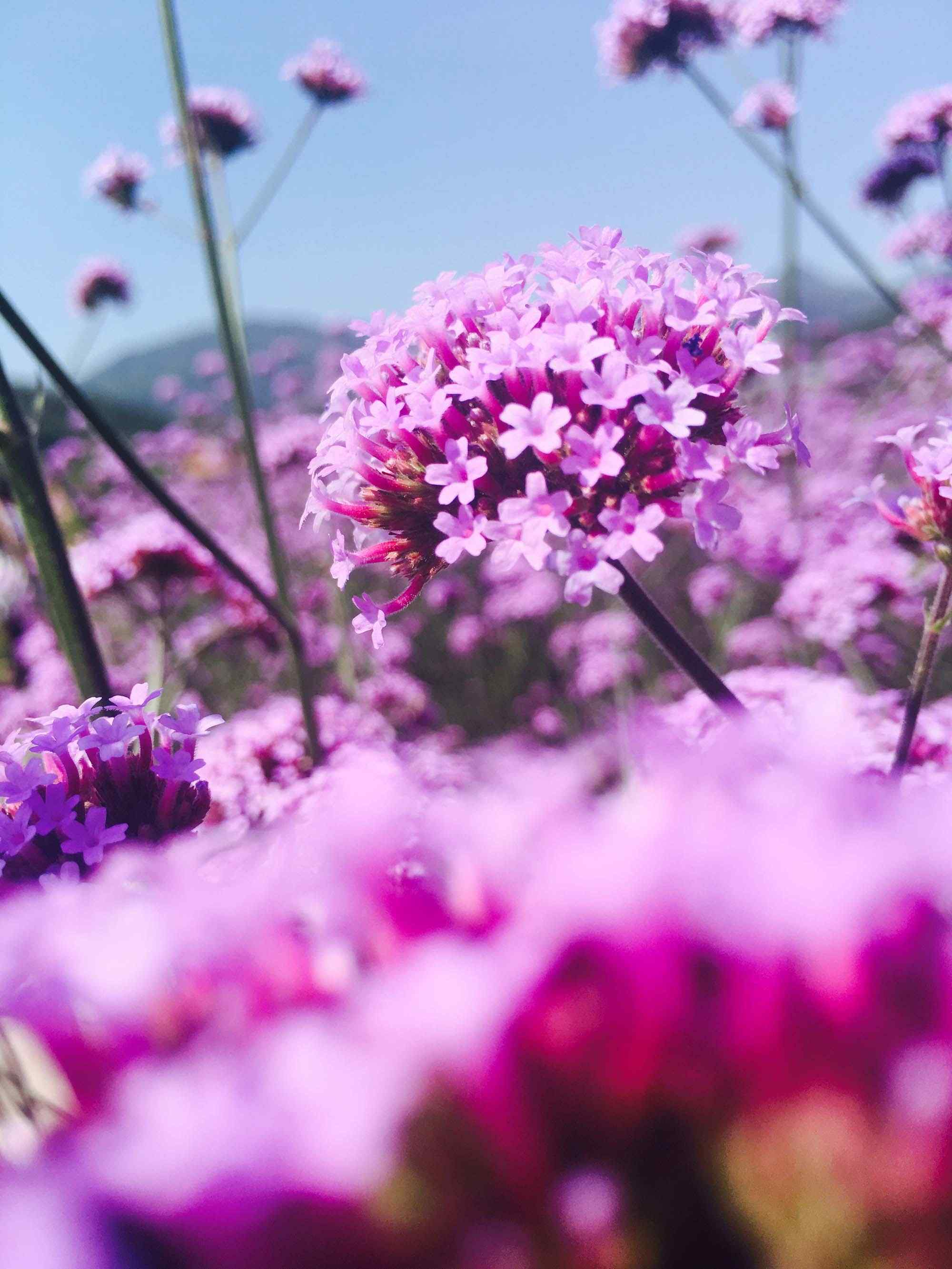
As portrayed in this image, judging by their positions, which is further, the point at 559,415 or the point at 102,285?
the point at 102,285

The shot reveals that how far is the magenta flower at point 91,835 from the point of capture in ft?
2.53

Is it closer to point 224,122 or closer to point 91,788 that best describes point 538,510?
point 91,788

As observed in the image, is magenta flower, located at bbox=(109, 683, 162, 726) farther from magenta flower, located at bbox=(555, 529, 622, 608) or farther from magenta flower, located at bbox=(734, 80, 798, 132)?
magenta flower, located at bbox=(734, 80, 798, 132)

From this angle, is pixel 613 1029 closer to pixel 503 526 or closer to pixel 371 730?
pixel 503 526

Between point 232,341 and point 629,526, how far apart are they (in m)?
1.46

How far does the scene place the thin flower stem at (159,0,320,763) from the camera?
1692 millimetres

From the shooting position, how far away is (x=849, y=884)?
0.27 m

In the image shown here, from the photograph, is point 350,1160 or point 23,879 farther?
point 23,879

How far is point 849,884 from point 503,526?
23.2 inches

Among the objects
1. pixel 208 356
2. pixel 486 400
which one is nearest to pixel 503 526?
pixel 486 400

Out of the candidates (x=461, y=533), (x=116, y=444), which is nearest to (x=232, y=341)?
(x=116, y=444)

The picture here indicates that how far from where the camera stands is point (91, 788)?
2.84 feet

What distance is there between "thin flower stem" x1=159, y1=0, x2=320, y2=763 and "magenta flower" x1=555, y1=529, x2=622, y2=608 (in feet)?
2.89

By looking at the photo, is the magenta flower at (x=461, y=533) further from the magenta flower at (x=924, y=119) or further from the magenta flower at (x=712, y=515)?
the magenta flower at (x=924, y=119)
